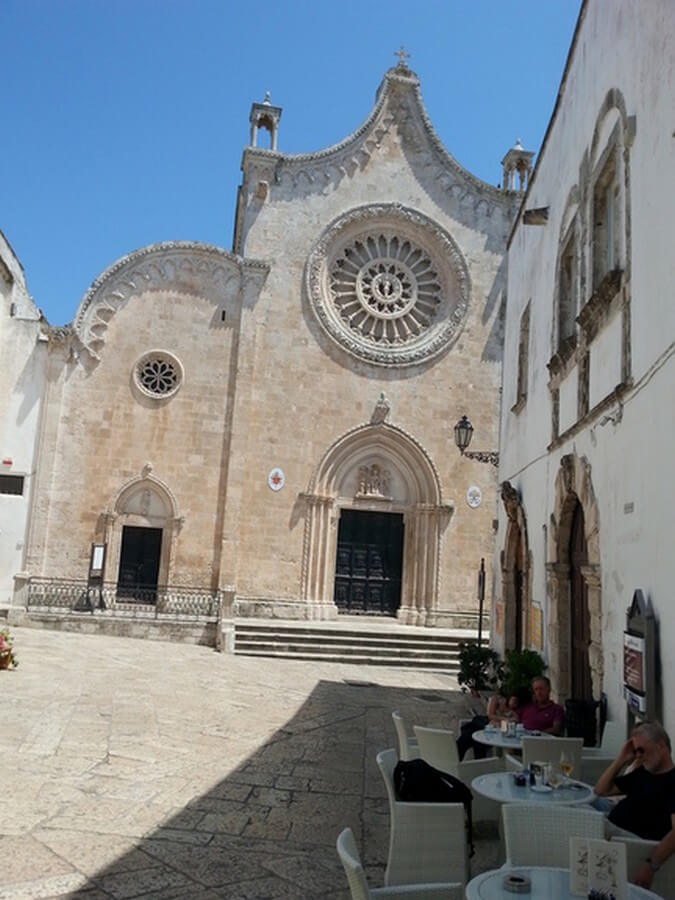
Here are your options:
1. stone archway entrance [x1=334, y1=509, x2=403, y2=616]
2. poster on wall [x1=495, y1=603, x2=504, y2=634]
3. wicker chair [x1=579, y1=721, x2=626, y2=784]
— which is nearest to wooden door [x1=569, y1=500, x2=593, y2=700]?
wicker chair [x1=579, y1=721, x2=626, y2=784]

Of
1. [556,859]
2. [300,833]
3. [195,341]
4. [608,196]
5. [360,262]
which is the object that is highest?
[360,262]

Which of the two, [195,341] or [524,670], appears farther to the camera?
[195,341]

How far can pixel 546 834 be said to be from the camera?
3932 mm

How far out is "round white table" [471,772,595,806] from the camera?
191 inches

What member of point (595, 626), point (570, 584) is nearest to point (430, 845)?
point (595, 626)

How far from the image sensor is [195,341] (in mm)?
19641

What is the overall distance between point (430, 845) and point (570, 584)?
531cm

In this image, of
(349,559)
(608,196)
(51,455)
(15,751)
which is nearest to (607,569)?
(608,196)

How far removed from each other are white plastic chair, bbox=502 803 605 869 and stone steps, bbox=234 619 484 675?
39.3 feet

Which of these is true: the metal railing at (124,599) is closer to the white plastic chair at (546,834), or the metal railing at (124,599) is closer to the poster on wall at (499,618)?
the poster on wall at (499,618)

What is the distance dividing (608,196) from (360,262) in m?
13.6

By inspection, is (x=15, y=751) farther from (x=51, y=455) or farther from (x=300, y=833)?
(x=51, y=455)

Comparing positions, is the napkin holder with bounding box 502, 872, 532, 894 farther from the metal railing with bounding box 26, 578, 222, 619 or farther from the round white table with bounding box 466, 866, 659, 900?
the metal railing with bounding box 26, 578, 222, 619

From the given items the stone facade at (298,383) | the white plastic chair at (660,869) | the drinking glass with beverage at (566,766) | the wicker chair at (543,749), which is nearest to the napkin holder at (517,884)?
the white plastic chair at (660,869)
